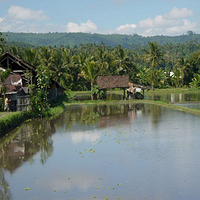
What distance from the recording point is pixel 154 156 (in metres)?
16.3

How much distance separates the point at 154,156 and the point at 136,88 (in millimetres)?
35147

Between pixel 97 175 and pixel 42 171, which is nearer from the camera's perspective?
pixel 97 175

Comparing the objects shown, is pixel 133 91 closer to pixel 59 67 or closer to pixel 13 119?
pixel 59 67

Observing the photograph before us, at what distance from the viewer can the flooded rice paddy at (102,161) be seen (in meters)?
11.9

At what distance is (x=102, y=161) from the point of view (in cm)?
1584

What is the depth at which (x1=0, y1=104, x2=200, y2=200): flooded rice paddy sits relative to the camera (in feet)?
39.0

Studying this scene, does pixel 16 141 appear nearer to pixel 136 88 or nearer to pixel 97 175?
pixel 97 175

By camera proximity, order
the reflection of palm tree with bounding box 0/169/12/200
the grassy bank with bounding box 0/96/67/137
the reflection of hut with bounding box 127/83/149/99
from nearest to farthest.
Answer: the reflection of palm tree with bounding box 0/169/12/200
the grassy bank with bounding box 0/96/67/137
the reflection of hut with bounding box 127/83/149/99

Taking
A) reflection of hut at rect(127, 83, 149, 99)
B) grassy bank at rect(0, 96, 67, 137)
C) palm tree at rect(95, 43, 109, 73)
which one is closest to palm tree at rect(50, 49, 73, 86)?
palm tree at rect(95, 43, 109, 73)

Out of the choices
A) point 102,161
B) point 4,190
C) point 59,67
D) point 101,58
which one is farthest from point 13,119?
point 101,58

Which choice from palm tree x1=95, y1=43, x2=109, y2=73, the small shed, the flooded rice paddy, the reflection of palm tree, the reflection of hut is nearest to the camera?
the reflection of palm tree

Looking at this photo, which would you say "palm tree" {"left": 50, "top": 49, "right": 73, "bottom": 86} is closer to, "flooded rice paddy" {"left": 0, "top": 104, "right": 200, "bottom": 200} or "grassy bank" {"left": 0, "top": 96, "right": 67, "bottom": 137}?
"grassy bank" {"left": 0, "top": 96, "right": 67, "bottom": 137}

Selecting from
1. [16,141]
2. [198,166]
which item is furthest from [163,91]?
[198,166]

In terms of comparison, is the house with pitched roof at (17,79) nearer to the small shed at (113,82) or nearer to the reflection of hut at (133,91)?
the small shed at (113,82)
